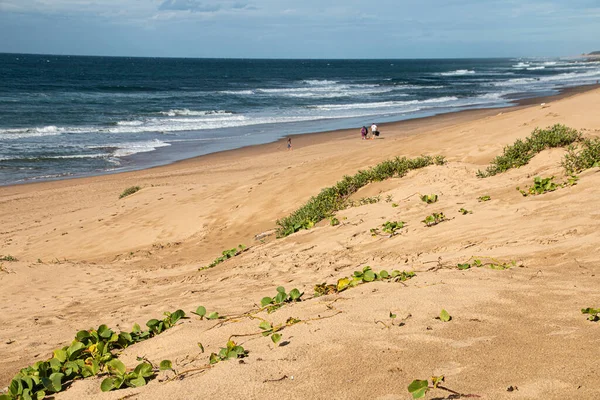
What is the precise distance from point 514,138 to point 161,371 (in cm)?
974

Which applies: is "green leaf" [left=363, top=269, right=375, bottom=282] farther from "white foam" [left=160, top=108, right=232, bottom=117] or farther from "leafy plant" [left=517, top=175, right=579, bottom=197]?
"white foam" [left=160, top=108, right=232, bottom=117]

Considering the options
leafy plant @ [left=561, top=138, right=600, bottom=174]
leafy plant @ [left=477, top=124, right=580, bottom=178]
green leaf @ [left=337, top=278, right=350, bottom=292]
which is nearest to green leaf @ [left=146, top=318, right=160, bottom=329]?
green leaf @ [left=337, top=278, right=350, bottom=292]

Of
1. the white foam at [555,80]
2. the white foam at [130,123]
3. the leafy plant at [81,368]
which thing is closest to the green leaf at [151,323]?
the leafy plant at [81,368]

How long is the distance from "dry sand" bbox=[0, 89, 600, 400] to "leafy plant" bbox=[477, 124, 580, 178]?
8.7 inches

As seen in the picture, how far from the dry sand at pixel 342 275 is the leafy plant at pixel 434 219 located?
0.10 metres

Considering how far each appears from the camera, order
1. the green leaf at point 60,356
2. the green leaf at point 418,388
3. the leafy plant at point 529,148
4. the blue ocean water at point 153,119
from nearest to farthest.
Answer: the green leaf at point 418,388, the green leaf at point 60,356, the leafy plant at point 529,148, the blue ocean water at point 153,119

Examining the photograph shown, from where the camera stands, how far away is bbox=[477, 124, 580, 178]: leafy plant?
891 centimetres

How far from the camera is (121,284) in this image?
7.64m

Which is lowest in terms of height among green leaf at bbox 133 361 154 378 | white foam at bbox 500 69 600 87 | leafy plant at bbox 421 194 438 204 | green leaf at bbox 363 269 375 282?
green leaf at bbox 133 361 154 378

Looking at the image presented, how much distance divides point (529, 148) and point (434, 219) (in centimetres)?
348

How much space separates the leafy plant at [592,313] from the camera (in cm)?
337

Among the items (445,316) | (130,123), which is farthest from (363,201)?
(130,123)

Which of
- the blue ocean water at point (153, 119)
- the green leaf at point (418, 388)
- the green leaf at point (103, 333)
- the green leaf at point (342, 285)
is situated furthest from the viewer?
the blue ocean water at point (153, 119)

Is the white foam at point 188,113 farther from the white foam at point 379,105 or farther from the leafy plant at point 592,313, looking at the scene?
the leafy plant at point 592,313
